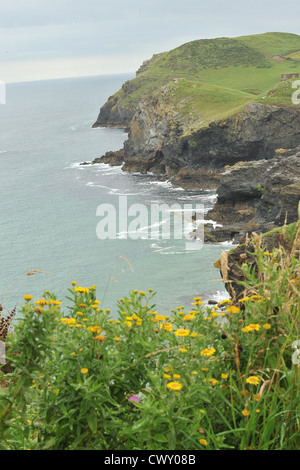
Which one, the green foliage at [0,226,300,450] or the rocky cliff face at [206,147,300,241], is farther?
the rocky cliff face at [206,147,300,241]

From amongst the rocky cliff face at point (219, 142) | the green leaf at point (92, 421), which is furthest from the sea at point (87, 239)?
the green leaf at point (92, 421)

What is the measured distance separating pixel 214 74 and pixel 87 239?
106 metres

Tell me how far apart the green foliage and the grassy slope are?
3072 inches

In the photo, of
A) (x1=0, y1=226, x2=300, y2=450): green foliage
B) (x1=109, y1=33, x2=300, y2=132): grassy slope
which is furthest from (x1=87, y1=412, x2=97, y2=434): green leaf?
(x1=109, y1=33, x2=300, y2=132): grassy slope

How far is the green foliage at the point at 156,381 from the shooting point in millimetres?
3299

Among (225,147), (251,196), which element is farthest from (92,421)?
(225,147)

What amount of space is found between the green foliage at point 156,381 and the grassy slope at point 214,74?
78038mm

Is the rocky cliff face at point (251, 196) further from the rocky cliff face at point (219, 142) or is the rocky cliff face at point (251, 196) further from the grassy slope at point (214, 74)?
the grassy slope at point (214, 74)

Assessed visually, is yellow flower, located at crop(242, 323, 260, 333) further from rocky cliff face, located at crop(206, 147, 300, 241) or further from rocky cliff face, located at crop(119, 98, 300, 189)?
rocky cliff face, located at crop(119, 98, 300, 189)

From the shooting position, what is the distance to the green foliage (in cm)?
330

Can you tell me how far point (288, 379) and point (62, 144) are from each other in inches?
4987

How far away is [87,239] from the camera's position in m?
52.3
